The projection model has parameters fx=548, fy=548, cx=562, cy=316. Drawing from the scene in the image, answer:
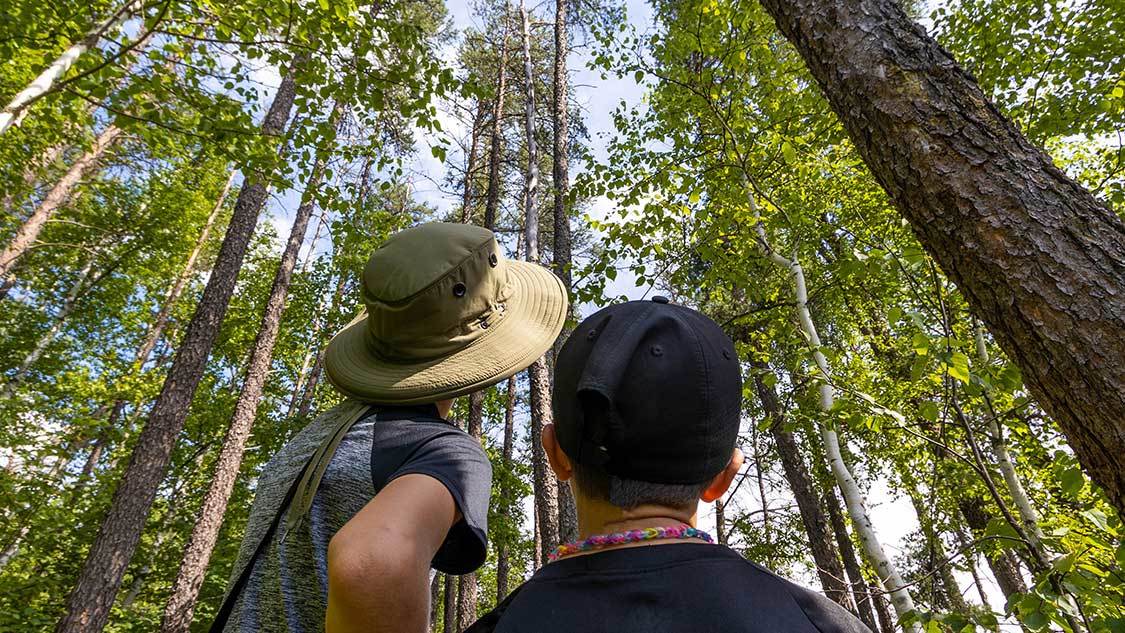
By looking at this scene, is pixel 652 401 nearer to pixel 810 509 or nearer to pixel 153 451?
pixel 153 451

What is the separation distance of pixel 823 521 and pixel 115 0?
44.0 feet

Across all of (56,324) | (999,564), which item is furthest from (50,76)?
(999,564)

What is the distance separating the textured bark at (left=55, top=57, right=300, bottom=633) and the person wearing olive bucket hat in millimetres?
5965

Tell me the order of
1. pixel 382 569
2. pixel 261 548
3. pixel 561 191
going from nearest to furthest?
pixel 382 569 → pixel 261 548 → pixel 561 191

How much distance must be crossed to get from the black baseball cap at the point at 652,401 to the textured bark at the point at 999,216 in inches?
39.7

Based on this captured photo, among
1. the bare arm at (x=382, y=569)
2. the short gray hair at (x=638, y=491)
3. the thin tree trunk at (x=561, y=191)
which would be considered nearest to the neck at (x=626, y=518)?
the short gray hair at (x=638, y=491)

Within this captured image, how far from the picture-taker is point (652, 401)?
0.96m

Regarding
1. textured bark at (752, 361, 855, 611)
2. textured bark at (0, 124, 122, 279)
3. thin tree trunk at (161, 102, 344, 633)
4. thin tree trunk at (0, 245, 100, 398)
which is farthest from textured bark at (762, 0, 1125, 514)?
thin tree trunk at (0, 245, 100, 398)

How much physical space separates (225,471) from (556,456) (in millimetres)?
9292

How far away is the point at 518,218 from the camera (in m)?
15.6

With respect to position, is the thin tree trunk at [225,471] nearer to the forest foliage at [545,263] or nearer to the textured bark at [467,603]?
the forest foliage at [545,263]

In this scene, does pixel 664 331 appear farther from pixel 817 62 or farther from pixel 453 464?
pixel 817 62

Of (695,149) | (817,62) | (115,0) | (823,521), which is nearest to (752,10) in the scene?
(695,149)

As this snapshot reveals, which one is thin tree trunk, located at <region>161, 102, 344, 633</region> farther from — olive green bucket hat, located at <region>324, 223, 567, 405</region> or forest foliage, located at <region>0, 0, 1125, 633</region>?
olive green bucket hat, located at <region>324, 223, 567, 405</region>
